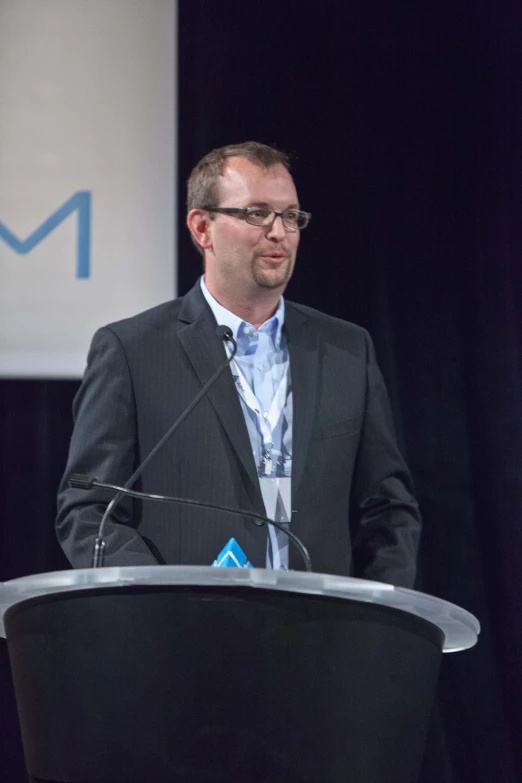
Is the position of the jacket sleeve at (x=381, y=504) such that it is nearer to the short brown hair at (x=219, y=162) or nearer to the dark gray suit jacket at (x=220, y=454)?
the dark gray suit jacket at (x=220, y=454)

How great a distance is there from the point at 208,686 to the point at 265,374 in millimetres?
1337

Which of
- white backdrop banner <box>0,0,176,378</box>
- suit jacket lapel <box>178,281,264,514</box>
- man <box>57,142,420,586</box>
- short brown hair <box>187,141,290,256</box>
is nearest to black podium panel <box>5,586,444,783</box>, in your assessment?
man <box>57,142,420,586</box>

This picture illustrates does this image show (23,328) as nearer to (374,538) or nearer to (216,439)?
(216,439)

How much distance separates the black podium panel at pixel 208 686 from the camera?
1.17 meters

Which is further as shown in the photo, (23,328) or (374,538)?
(23,328)

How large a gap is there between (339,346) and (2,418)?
3.96 feet

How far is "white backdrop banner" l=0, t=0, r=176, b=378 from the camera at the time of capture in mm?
3176

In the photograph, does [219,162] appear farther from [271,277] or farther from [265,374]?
[265,374]

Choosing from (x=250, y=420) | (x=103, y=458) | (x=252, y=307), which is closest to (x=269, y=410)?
(x=250, y=420)

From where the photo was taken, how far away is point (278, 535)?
2264 millimetres

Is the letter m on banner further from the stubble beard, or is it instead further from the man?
the stubble beard

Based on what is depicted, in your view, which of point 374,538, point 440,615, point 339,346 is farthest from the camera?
point 339,346

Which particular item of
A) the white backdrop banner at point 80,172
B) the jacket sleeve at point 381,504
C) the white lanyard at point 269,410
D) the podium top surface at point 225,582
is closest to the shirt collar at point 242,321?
the white lanyard at point 269,410

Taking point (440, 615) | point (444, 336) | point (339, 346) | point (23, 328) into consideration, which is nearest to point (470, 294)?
point (444, 336)
